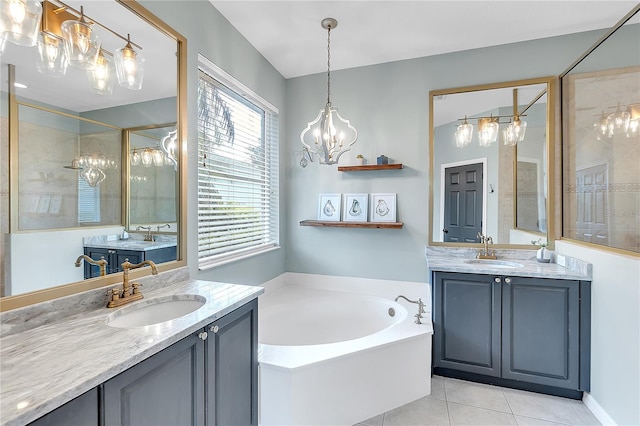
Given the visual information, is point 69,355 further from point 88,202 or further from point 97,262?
point 88,202

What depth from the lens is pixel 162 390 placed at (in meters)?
1.01

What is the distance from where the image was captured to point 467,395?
6.94 ft

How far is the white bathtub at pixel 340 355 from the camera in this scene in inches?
64.8

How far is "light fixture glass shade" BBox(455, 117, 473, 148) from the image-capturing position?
2.71 m

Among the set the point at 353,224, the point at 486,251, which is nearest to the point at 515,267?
the point at 486,251

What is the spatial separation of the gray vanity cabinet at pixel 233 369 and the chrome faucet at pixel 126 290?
0.46 m

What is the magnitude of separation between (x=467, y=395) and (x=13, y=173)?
9.38 ft

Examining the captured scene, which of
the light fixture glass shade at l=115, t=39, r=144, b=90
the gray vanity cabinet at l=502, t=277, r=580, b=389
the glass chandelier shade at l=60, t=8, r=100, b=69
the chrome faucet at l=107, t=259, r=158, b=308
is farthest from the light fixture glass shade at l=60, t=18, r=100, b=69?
the gray vanity cabinet at l=502, t=277, r=580, b=389

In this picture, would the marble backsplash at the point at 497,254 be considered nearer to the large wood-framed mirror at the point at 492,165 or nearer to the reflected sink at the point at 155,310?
the large wood-framed mirror at the point at 492,165

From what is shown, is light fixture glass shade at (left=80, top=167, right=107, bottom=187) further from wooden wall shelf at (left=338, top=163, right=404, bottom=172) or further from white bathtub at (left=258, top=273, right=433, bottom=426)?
wooden wall shelf at (left=338, top=163, right=404, bottom=172)

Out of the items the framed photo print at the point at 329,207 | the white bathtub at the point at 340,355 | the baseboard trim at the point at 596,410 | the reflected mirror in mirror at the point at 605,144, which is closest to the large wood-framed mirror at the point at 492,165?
the reflected mirror in mirror at the point at 605,144

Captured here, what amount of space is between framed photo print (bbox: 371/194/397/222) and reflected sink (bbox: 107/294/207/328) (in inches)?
76.8

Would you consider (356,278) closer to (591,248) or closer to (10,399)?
(591,248)

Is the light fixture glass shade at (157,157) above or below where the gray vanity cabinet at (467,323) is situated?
above
